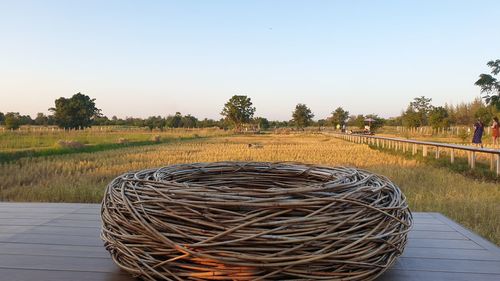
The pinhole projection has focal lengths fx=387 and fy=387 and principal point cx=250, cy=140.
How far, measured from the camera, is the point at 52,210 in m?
2.63

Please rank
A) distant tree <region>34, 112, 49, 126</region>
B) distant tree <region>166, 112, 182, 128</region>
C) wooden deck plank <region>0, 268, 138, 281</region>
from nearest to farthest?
wooden deck plank <region>0, 268, 138, 281</region>, distant tree <region>34, 112, 49, 126</region>, distant tree <region>166, 112, 182, 128</region>

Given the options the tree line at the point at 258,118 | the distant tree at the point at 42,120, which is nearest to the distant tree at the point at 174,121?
the tree line at the point at 258,118

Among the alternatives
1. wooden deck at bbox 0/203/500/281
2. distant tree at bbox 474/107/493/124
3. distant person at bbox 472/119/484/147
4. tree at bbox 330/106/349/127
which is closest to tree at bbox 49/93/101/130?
tree at bbox 330/106/349/127

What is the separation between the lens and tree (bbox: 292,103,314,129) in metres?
86.2

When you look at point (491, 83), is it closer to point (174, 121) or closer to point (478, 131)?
point (478, 131)

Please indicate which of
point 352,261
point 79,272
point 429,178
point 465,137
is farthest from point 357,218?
point 465,137

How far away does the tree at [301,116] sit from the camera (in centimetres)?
8619

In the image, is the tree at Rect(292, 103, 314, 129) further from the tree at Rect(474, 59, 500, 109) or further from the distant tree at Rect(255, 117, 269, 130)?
the tree at Rect(474, 59, 500, 109)

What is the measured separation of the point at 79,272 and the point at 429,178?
827cm

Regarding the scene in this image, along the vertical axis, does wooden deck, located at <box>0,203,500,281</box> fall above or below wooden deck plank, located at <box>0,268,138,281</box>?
below

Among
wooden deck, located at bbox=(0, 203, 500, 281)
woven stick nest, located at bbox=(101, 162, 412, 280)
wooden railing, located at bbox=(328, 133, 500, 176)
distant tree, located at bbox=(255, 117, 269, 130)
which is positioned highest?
distant tree, located at bbox=(255, 117, 269, 130)

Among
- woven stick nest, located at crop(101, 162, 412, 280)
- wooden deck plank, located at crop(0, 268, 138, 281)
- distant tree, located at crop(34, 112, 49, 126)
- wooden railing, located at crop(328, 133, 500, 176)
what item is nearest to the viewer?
woven stick nest, located at crop(101, 162, 412, 280)

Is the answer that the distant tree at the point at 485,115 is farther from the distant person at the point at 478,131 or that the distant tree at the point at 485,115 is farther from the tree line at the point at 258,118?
the distant person at the point at 478,131

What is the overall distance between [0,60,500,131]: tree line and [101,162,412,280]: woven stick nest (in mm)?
42078
